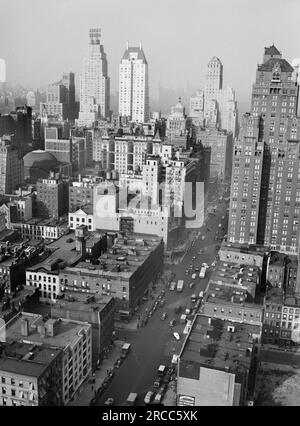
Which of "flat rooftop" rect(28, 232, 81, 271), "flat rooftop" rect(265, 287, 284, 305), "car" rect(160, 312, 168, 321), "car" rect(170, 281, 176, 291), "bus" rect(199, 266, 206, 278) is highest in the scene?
"flat rooftop" rect(28, 232, 81, 271)


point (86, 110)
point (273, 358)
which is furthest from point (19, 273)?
point (86, 110)

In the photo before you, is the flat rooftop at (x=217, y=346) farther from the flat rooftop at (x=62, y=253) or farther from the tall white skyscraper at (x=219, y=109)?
the tall white skyscraper at (x=219, y=109)

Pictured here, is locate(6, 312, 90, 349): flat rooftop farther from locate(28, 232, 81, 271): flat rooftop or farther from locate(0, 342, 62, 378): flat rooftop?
locate(28, 232, 81, 271): flat rooftop

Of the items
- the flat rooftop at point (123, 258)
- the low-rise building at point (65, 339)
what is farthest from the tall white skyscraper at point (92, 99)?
the low-rise building at point (65, 339)

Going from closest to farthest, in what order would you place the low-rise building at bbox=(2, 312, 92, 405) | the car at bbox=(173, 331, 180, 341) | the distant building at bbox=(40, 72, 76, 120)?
the low-rise building at bbox=(2, 312, 92, 405) → the car at bbox=(173, 331, 180, 341) → the distant building at bbox=(40, 72, 76, 120)

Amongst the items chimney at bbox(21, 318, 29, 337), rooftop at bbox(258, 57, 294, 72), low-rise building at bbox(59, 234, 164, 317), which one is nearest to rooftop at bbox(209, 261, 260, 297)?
low-rise building at bbox(59, 234, 164, 317)

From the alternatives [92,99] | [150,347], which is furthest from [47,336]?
[92,99]

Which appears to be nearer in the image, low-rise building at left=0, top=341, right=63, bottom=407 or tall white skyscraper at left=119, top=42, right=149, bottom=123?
low-rise building at left=0, top=341, right=63, bottom=407
